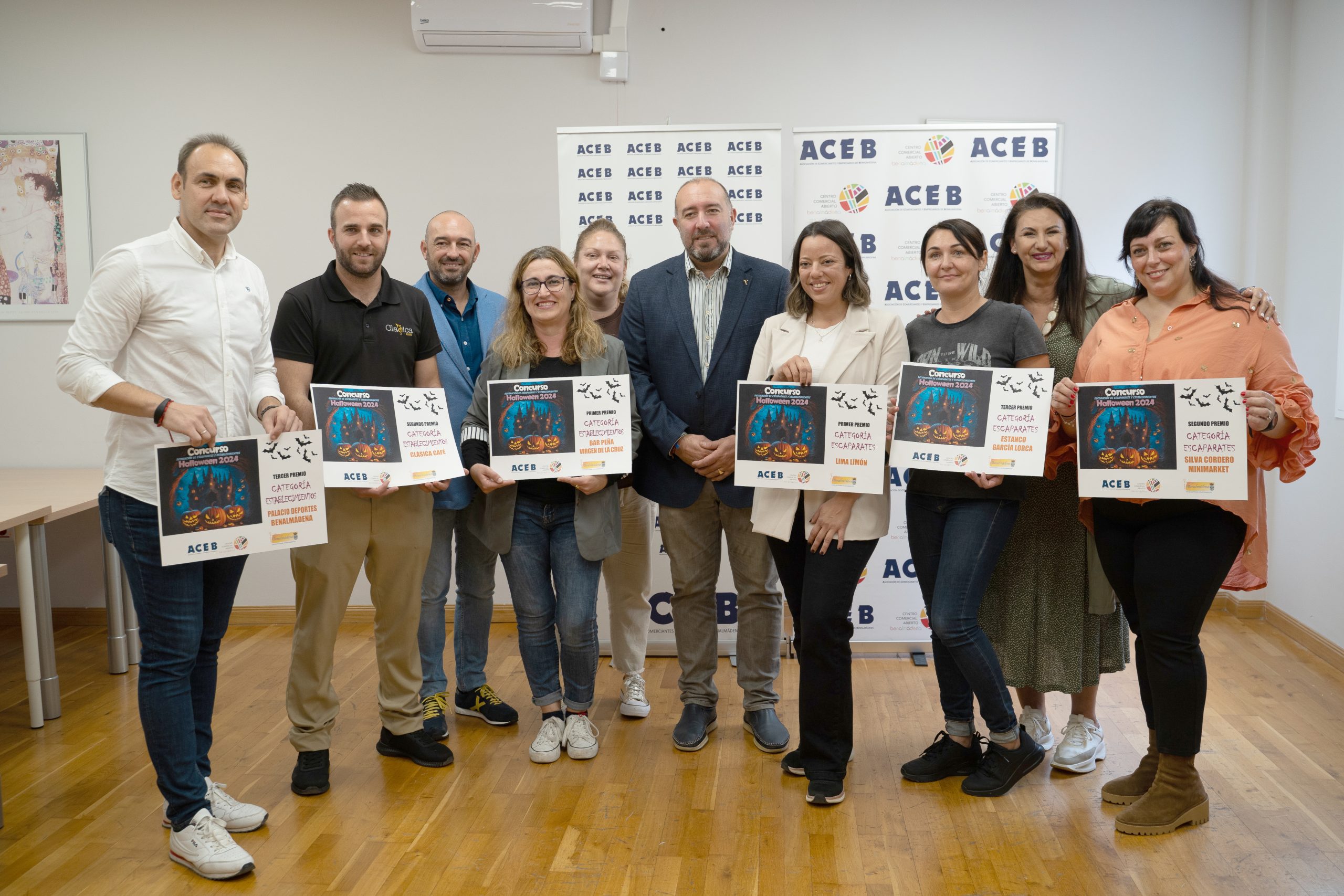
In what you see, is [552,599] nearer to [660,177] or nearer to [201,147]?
[201,147]

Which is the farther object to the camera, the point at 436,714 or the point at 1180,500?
the point at 436,714

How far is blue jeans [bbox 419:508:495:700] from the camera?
11.1 feet

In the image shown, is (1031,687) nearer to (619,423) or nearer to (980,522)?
(980,522)

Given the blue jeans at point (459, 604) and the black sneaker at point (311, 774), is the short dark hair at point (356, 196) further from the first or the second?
the black sneaker at point (311, 774)

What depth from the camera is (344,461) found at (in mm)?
2676

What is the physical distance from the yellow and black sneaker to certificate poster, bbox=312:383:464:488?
0.89 meters

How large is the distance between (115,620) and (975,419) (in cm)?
364

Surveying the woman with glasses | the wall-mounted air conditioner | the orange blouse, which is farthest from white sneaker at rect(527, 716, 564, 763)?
the wall-mounted air conditioner

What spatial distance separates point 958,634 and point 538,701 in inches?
55.2

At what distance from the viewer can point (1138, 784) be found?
8.93 ft

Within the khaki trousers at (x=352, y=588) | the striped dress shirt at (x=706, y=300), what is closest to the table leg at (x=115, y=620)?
the khaki trousers at (x=352, y=588)

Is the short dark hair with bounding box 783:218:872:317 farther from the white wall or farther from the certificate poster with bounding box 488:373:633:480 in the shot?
the white wall

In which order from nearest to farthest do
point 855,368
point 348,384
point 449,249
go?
1. point 855,368
2. point 348,384
3. point 449,249

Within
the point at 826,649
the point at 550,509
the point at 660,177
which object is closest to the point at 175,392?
the point at 550,509
